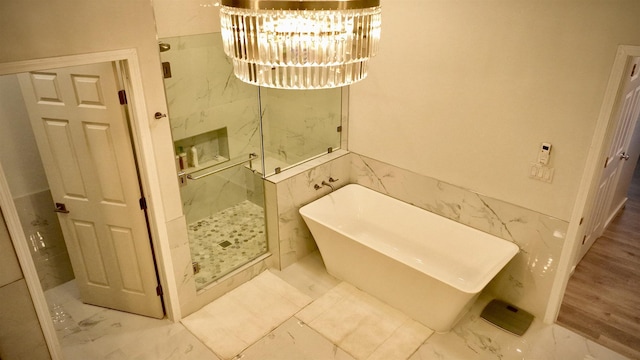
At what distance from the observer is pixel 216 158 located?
4.12 m

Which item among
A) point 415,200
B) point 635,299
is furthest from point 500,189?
point 635,299

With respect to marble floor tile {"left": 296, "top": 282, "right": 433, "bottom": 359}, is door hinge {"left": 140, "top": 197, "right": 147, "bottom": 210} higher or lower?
higher

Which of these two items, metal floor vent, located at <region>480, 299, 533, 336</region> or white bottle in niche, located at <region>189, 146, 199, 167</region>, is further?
white bottle in niche, located at <region>189, 146, 199, 167</region>

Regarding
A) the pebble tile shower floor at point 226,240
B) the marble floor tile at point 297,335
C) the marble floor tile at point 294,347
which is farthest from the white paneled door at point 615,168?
the pebble tile shower floor at point 226,240

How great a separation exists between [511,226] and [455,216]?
0.47 metres

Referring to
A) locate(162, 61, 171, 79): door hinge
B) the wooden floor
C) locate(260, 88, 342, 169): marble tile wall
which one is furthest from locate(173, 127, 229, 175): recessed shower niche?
the wooden floor

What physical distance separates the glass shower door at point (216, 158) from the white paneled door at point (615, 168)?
295 cm

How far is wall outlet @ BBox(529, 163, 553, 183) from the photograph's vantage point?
3086 millimetres

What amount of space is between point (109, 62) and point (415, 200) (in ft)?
8.83

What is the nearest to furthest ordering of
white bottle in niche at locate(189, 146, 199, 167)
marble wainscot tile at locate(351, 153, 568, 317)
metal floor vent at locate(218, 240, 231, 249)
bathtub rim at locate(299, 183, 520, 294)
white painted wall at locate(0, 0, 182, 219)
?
white painted wall at locate(0, 0, 182, 219), bathtub rim at locate(299, 183, 520, 294), marble wainscot tile at locate(351, 153, 568, 317), white bottle in niche at locate(189, 146, 199, 167), metal floor vent at locate(218, 240, 231, 249)

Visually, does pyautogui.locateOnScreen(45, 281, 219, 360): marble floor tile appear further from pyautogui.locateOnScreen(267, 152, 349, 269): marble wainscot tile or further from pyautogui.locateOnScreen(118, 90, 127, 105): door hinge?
pyautogui.locateOnScreen(118, 90, 127, 105): door hinge

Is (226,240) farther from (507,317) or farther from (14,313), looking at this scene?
(507,317)

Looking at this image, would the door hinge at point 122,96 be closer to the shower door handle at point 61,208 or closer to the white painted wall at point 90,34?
the white painted wall at point 90,34

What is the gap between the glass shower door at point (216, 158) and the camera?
3.57 metres
